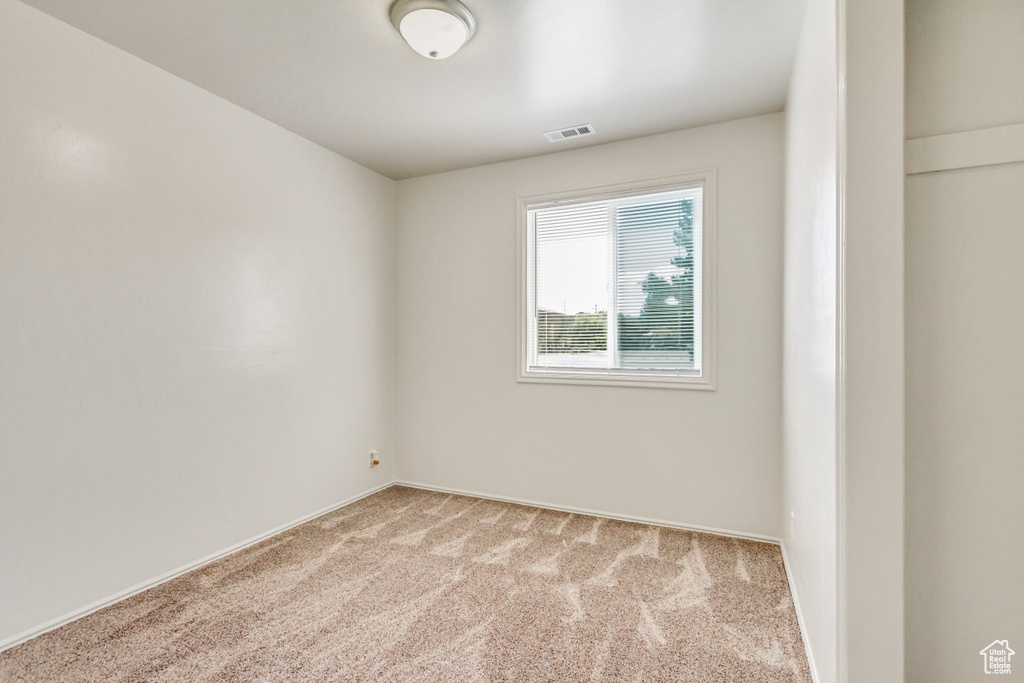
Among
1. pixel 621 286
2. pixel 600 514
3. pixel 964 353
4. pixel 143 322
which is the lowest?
pixel 600 514

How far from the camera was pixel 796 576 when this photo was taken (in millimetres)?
2285

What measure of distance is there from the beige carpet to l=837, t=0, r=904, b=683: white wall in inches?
25.8

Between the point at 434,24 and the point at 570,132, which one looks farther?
the point at 570,132

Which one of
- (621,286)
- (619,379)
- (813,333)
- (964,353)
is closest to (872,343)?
(964,353)

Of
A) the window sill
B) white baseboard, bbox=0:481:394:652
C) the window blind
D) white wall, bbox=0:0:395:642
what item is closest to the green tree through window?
the window blind

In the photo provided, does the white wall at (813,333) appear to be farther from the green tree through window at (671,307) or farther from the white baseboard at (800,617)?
the green tree through window at (671,307)

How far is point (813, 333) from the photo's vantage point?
6.21 ft

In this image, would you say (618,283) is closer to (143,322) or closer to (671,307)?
(671,307)

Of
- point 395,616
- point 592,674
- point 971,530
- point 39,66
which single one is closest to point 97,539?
point 395,616

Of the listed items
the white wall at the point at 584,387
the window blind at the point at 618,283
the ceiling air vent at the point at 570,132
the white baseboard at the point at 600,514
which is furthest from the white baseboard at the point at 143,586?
the ceiling air vent at the point at 570,132

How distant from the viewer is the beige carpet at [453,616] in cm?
185

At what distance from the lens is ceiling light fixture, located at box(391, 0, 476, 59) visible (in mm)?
1986

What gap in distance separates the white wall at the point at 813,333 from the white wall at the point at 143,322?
2.98 meters

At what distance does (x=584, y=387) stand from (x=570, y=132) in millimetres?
1772
